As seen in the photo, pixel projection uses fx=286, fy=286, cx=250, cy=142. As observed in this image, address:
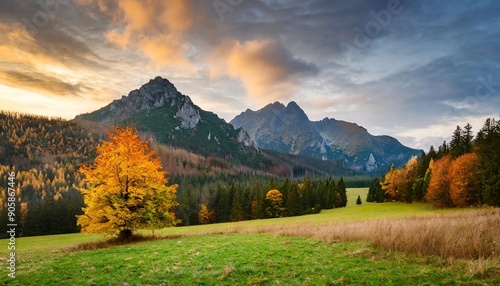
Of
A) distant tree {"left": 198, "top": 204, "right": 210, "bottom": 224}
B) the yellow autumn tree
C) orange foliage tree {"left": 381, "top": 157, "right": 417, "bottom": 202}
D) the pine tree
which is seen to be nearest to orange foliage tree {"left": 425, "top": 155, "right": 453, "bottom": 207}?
orange foliage tree {"left": 381, "top": 157, "right": 417, "bottom": 202}

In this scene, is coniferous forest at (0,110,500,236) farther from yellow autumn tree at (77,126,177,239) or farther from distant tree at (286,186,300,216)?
yellow autumn tree at (77,126,177,239)

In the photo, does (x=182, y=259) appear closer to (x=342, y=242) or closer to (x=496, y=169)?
(x=342, y=242)

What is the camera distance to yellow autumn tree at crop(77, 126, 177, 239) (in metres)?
26.5

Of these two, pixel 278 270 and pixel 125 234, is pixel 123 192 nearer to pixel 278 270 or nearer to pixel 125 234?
pixel 125 234

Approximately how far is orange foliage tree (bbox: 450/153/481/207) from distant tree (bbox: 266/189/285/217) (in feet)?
161

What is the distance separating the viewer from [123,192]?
27688 millimetres

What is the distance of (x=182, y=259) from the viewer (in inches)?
609

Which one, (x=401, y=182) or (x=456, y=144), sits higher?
(x=456, y=144)

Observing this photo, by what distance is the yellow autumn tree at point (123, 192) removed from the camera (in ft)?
86.9

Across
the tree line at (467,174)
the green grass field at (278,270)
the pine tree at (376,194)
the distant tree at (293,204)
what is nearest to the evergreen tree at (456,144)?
the tree line at (467,174)

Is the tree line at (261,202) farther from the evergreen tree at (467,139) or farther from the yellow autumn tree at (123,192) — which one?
the yellow autumn tree at (123,192)

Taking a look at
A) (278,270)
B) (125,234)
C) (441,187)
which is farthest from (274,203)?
(278,270)

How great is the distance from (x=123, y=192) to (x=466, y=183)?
206 ft

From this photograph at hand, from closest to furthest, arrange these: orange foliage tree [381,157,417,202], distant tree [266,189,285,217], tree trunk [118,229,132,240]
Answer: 1. tree trunk [118,229,132,240]
2. orange foliage tree [381,157,417,202]
3. distant tree [266,189,285,217]
